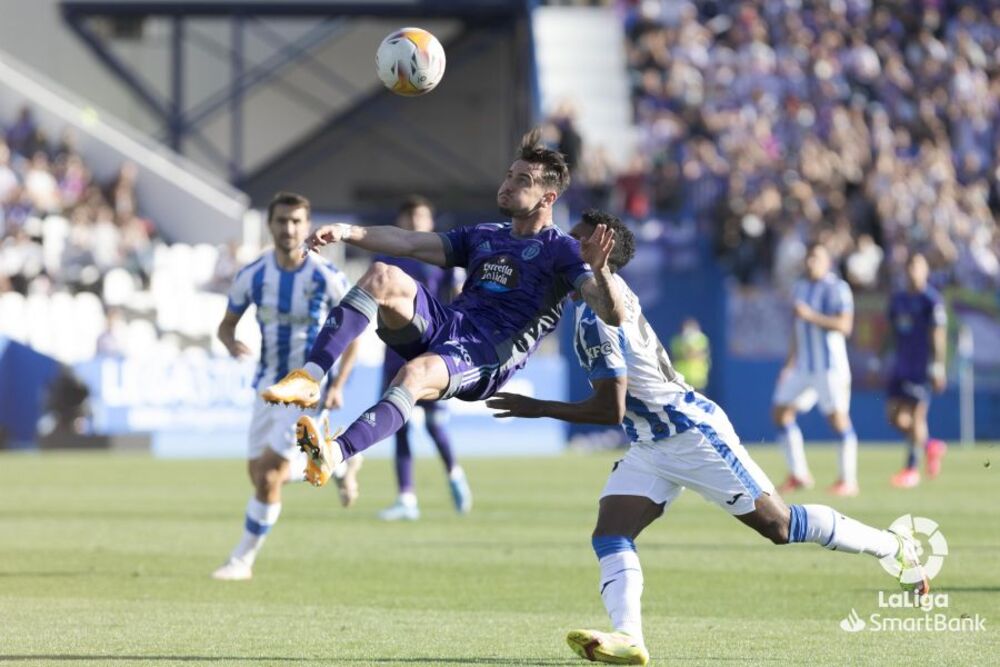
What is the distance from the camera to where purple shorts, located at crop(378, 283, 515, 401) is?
8.08 metres

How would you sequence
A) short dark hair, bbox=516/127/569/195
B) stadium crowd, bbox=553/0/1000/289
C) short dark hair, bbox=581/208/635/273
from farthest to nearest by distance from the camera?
stadium crowd, bbox=553/0/1000/289 → short dark hair, bbox=516/127/569/195 → short dark hair, bbox=581/208/635/273

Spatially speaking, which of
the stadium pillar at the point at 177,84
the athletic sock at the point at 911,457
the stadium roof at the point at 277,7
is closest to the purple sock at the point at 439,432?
the athletic sock at the point at 911,457

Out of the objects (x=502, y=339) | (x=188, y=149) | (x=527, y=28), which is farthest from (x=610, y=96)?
(x=502, y=339)

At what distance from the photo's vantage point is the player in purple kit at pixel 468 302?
7.83 m

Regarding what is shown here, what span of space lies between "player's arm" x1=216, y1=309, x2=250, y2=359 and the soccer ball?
285cm

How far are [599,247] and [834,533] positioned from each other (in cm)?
188

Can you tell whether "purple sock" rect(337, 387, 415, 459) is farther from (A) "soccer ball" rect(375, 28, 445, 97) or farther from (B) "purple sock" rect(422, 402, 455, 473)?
(B) "purple sock" rect(422, 402, 455, 473)

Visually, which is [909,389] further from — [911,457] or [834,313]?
[834,313]

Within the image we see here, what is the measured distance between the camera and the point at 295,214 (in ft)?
37.0

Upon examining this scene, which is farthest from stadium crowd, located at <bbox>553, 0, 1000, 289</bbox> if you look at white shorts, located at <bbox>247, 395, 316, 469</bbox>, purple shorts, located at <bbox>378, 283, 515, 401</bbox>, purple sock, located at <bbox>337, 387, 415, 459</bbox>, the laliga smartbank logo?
purple sock, located at <bbox>337, 387, 415, 459</bbox>

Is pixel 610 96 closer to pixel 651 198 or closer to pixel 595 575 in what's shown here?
pixel 651 198

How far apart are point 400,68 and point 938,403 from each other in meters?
22.2

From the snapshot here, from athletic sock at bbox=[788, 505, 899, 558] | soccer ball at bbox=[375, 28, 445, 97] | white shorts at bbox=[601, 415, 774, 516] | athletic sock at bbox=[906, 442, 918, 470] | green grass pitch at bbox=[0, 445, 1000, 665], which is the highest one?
soccer ball at bbox=[375, 28, 445, 97]

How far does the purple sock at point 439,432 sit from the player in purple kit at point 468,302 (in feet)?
23.9
